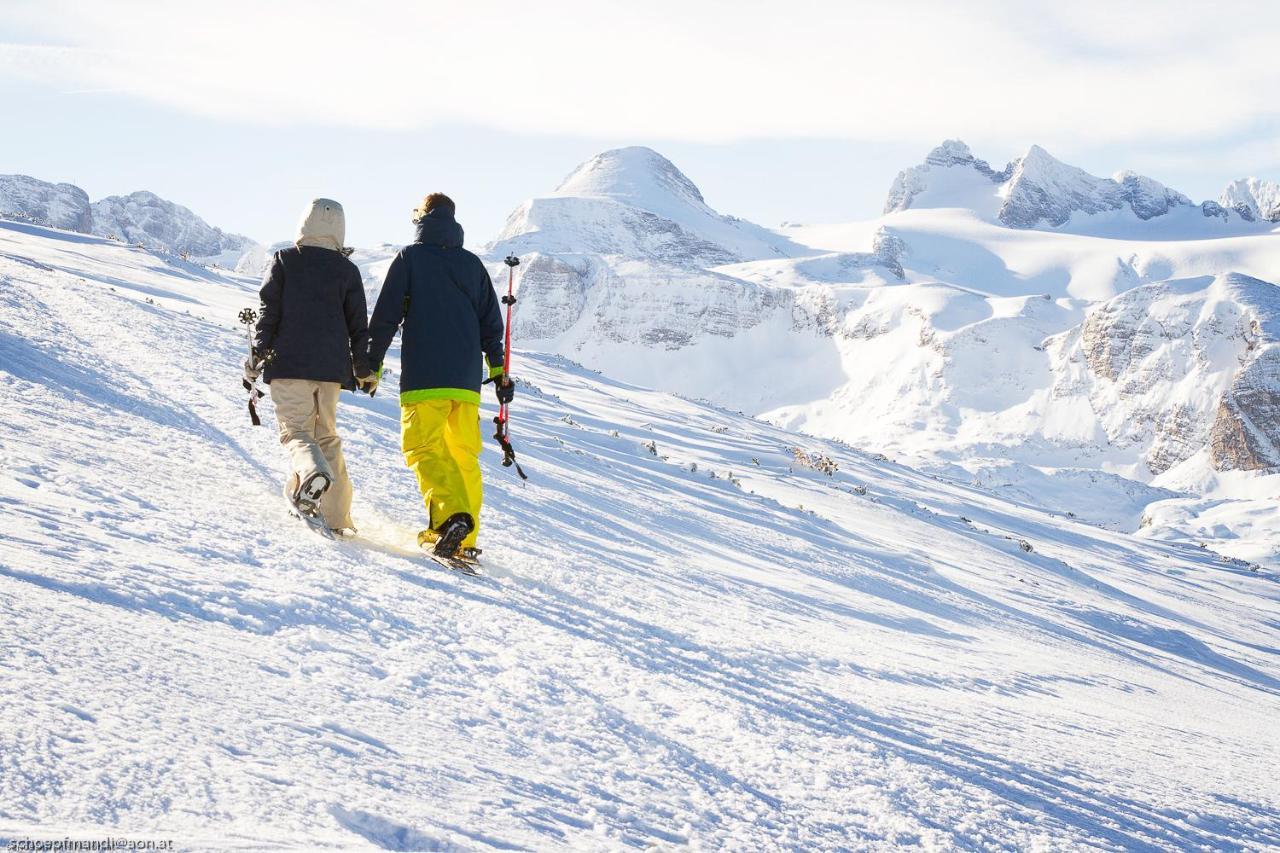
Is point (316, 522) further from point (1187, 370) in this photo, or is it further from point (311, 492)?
point (1187, 370)

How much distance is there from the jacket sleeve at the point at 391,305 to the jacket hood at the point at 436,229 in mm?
191

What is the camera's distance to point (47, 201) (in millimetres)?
101750

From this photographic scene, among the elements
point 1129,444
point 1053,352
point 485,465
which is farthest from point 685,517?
point 1053,352

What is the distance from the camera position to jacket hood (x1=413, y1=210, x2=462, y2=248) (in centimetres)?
583

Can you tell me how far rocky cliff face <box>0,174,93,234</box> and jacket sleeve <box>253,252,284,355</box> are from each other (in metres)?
108

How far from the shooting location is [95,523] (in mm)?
4188

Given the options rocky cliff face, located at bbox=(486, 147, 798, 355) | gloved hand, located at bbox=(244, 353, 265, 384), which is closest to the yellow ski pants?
gloved hand, located at bbox=(244, 353, 265, 384)

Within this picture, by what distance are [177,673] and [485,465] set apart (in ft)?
21.2

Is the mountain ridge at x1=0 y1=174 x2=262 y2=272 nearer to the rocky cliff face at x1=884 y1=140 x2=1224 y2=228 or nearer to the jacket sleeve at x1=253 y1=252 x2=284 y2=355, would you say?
the jacket sleeve at x1=253 y1=252 x2=284 y2=355

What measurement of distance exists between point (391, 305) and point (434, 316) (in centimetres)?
27

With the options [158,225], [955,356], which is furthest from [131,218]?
[955,356]

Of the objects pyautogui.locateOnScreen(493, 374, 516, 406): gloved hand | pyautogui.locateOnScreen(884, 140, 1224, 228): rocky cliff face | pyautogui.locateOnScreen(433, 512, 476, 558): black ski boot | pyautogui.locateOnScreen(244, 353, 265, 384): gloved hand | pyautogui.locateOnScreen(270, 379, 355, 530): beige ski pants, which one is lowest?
pyautogui.locateOnScreen(433, 512, 476, 558): black ski boot

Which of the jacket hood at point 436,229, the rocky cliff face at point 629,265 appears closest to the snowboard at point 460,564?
the jacket hood at point 436,229

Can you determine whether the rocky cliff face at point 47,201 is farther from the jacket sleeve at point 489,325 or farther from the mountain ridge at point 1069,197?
the mountain ridge at point 1069,197
